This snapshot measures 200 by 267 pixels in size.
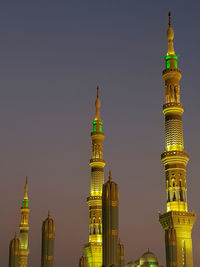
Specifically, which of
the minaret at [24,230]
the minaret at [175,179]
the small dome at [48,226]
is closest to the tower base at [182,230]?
the minaret at [175,179]

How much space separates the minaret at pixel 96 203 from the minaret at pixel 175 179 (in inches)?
612

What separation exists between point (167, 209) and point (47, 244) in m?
13.7

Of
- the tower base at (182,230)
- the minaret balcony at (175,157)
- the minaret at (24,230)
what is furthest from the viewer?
the minaret at (24,230)

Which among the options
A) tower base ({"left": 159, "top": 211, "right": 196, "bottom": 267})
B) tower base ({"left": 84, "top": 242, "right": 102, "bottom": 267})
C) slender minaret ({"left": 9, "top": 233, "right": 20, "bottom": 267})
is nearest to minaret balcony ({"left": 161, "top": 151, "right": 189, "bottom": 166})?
tower base ({"left": 159, "top": 211, "right": 196, "bottom": 267})

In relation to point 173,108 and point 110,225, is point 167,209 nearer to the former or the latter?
point 173,108

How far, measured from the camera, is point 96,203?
66.1 m

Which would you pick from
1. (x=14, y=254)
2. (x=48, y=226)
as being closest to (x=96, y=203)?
(x=14, y=254)

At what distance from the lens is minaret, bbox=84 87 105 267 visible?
6531cm

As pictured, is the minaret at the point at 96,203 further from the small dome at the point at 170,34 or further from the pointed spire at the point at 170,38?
the small dome at the point at 170,34

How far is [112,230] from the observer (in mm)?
35094

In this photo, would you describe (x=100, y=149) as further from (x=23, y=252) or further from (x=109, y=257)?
(x=109, y=257)

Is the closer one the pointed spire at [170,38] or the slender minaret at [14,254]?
the slender minaret at [14,254]

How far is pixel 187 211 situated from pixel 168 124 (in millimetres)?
9137

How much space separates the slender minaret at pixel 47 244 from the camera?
4456 cm
